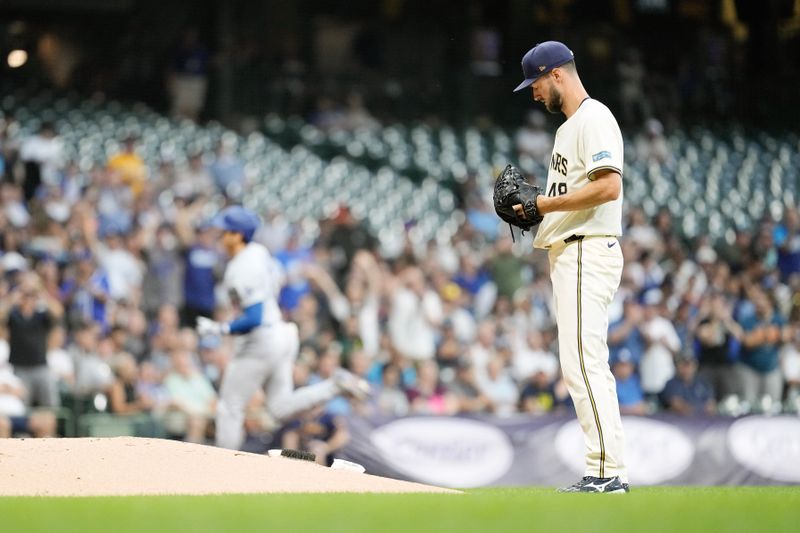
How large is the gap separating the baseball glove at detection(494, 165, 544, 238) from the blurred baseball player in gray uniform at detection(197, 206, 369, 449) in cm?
404

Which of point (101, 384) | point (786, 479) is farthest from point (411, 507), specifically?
point (101, 384)

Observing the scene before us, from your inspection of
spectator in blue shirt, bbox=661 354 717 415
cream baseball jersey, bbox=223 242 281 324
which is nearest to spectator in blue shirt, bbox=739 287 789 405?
spectator in blue shirt, bbox=661 354 717 415

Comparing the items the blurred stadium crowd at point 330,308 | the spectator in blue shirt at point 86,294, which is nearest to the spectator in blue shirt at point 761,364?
the blurred stadium crowd at point 330,308

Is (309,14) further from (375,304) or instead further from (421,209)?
(375,304)

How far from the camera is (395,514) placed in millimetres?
5066

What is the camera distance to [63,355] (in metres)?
13.3

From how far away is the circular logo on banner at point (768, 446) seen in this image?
11164 millimetres

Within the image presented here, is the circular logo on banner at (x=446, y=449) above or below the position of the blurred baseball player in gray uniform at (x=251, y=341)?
below

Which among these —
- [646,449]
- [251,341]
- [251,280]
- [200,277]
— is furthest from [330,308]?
[646,449]

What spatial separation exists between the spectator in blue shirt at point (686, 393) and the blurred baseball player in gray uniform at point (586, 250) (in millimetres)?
7750

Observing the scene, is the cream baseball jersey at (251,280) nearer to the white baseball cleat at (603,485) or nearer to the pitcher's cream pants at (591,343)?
the pitcher's cream pants at (591,343)

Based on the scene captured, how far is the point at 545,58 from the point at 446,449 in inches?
192

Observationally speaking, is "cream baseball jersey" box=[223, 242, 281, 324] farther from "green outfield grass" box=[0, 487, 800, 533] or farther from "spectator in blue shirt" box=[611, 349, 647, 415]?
A: "spectator in blue shirt" box=[611, 349, 647, 415]

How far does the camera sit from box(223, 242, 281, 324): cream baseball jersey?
1065 cm
